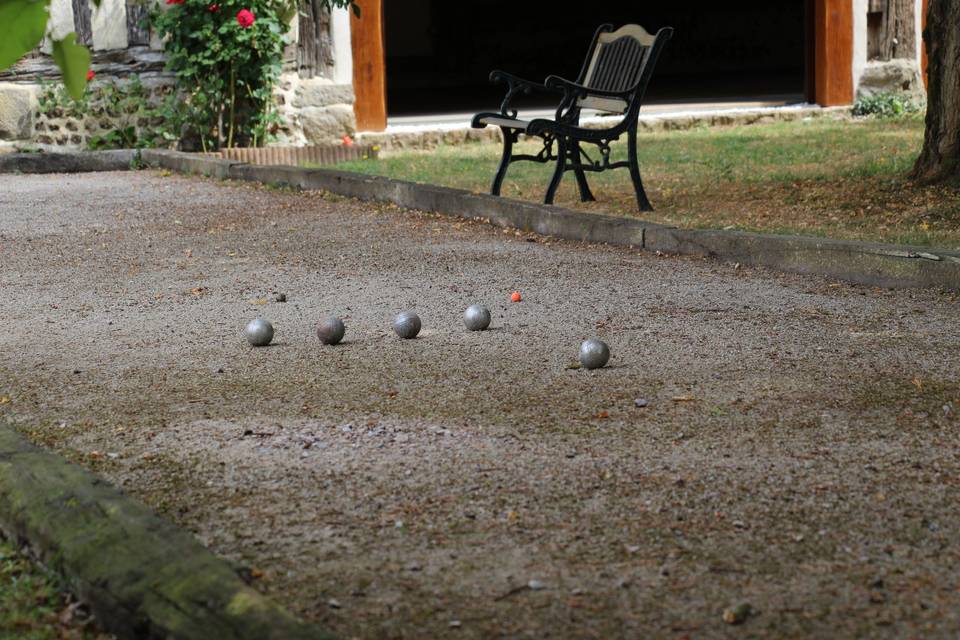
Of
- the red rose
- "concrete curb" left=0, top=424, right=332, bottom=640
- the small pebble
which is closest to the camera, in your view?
"concrete curb" left=0, top=424, right=332, bottom=640

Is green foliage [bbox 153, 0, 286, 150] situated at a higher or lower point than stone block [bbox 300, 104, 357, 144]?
higher

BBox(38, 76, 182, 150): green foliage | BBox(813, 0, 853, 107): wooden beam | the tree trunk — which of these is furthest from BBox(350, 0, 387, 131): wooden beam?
the tree trunk

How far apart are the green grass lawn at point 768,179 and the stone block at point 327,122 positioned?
2.82 feet

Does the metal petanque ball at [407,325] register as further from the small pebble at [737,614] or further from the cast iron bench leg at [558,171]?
the cast iron bench leg at [558,171]

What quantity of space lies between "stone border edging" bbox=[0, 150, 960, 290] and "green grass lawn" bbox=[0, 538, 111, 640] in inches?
161

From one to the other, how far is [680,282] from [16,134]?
991 centimetres

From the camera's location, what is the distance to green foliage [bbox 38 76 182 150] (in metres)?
13.5

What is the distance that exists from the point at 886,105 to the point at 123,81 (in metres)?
8.58

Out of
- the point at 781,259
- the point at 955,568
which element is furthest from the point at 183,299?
the point at 955,568

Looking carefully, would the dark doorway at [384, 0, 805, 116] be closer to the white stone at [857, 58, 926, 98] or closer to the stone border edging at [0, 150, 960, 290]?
the white stone at [857, 58, 926, 98]

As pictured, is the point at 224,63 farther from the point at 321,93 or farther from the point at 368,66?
the point at 368,66

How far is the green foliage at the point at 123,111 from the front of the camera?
1346cm

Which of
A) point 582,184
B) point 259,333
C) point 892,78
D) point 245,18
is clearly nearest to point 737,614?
point 259,333

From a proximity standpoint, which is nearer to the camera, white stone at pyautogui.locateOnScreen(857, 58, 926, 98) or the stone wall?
the stone wall
